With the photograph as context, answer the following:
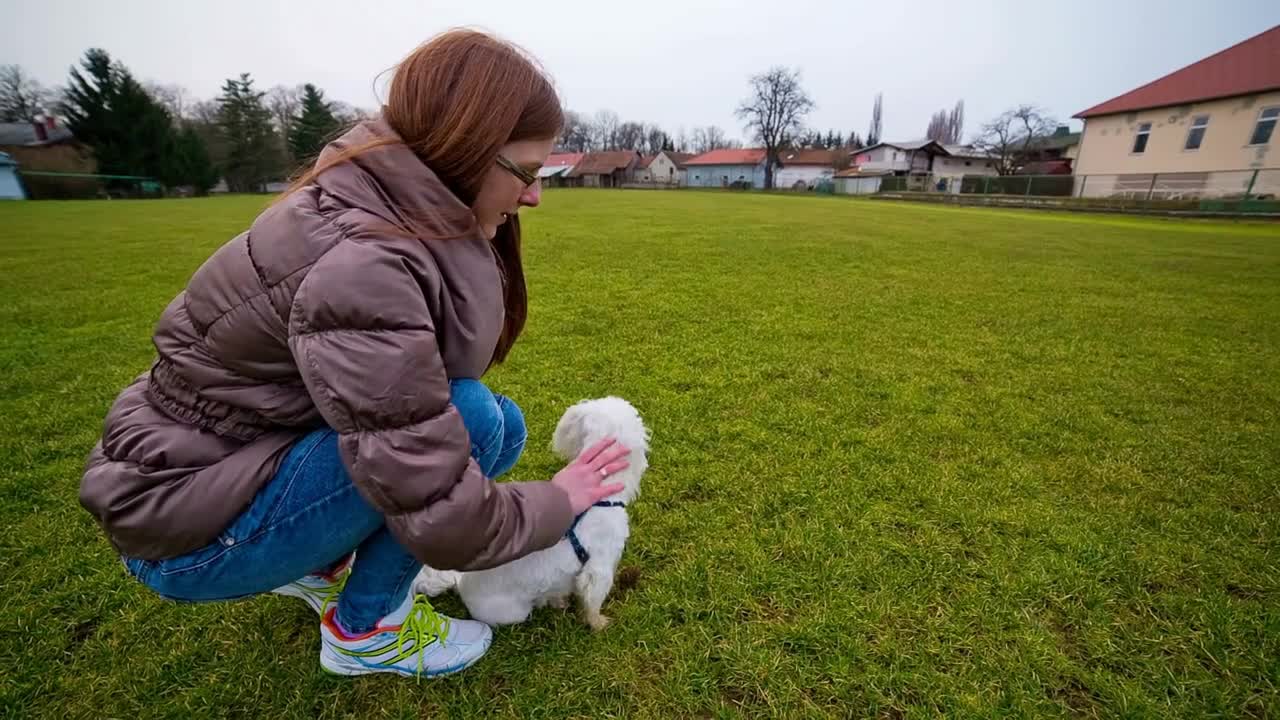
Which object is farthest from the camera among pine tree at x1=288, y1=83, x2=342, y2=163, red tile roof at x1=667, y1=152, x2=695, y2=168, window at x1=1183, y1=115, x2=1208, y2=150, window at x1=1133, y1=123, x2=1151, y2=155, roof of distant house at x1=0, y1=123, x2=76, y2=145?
red tile roof at x1=667, y1=152, x2=695, y2=168

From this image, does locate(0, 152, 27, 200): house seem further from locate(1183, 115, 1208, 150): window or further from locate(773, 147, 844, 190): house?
locate(773, 147, 844, 190): house

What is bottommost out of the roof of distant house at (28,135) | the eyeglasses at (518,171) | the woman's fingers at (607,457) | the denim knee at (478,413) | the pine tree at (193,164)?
the woman's fingers at (607,457)

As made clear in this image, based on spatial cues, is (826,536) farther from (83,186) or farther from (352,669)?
(83,186)

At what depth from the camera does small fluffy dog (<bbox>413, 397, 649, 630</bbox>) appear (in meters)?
1.65

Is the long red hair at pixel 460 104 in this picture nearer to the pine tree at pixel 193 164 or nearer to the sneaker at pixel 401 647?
the sneaker at pixel 401 647

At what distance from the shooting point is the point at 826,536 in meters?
2.20

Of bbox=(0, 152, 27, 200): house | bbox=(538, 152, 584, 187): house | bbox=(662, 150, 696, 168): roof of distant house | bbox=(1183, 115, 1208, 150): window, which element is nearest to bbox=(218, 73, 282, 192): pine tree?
bbox=(0, 152, 27, 200): house

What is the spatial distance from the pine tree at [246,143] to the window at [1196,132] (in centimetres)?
5279

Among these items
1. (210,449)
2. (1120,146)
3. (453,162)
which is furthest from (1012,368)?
(1120,146)

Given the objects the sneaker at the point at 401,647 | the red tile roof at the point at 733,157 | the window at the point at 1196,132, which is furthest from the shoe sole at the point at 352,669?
the red tile roof at the point at 733,157

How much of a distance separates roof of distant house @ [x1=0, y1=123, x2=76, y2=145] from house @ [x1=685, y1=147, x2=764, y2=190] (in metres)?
55.2

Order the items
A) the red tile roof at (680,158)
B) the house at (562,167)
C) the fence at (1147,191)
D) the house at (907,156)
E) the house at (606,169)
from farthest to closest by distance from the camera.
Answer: the red tile roof at (680,158) → the house at (606,169) → the house at (562,167) → the house at (907,156) → the fence at (1147,191)

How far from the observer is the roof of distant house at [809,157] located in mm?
63406

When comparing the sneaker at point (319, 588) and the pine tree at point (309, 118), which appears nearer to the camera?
the sneaker at point (319, 588)
